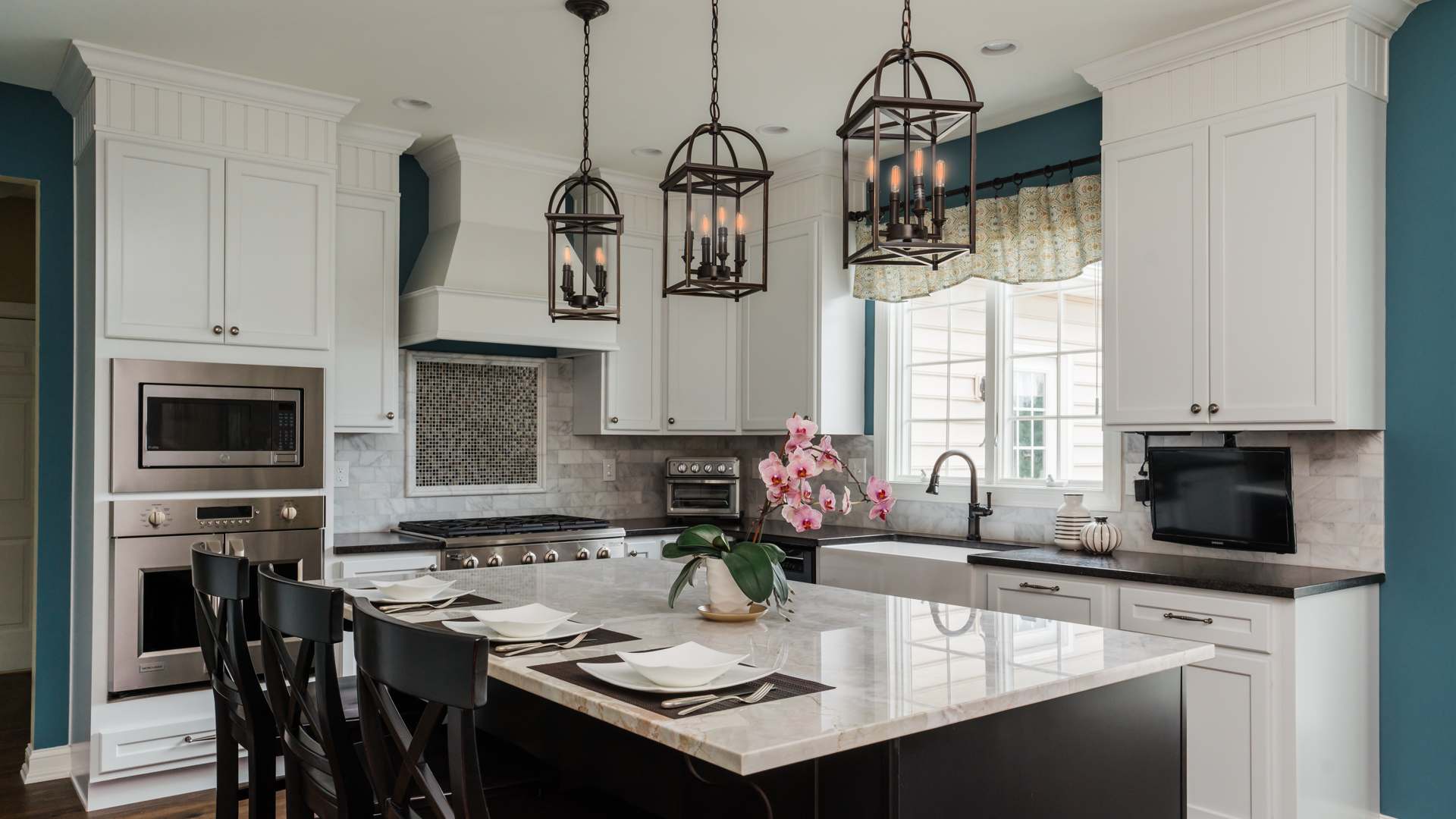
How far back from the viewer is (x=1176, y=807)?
84.7 inches

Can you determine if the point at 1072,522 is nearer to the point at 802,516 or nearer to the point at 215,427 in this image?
the point at 802,516

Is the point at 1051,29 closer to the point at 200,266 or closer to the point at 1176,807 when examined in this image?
the point at 1176,807

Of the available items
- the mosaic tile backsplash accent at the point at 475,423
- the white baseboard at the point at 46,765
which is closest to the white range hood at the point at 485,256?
the mosaic tile backsplash accent at the point at 475,423

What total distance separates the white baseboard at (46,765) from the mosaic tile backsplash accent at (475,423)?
5.90ft

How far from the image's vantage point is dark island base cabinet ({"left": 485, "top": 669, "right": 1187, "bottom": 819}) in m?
1.64

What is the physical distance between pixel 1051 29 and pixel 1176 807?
2.61m

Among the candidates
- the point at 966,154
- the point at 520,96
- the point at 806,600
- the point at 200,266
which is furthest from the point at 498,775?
the point at 966,154

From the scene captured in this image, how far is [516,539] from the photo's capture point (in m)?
4.61

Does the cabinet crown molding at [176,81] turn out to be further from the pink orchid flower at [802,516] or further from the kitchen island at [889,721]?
the pink orchid flower at [802,516]

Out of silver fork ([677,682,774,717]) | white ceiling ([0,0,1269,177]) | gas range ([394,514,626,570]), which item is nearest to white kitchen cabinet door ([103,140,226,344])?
white ceiling ([0,0,1269,177])

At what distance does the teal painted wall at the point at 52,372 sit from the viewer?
412 centimetres

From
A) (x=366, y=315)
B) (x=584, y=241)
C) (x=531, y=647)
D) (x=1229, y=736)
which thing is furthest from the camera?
(x=366, y=315)

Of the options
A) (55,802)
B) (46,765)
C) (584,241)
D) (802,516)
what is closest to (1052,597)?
(802,516)

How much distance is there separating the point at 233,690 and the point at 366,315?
7.87 feet
